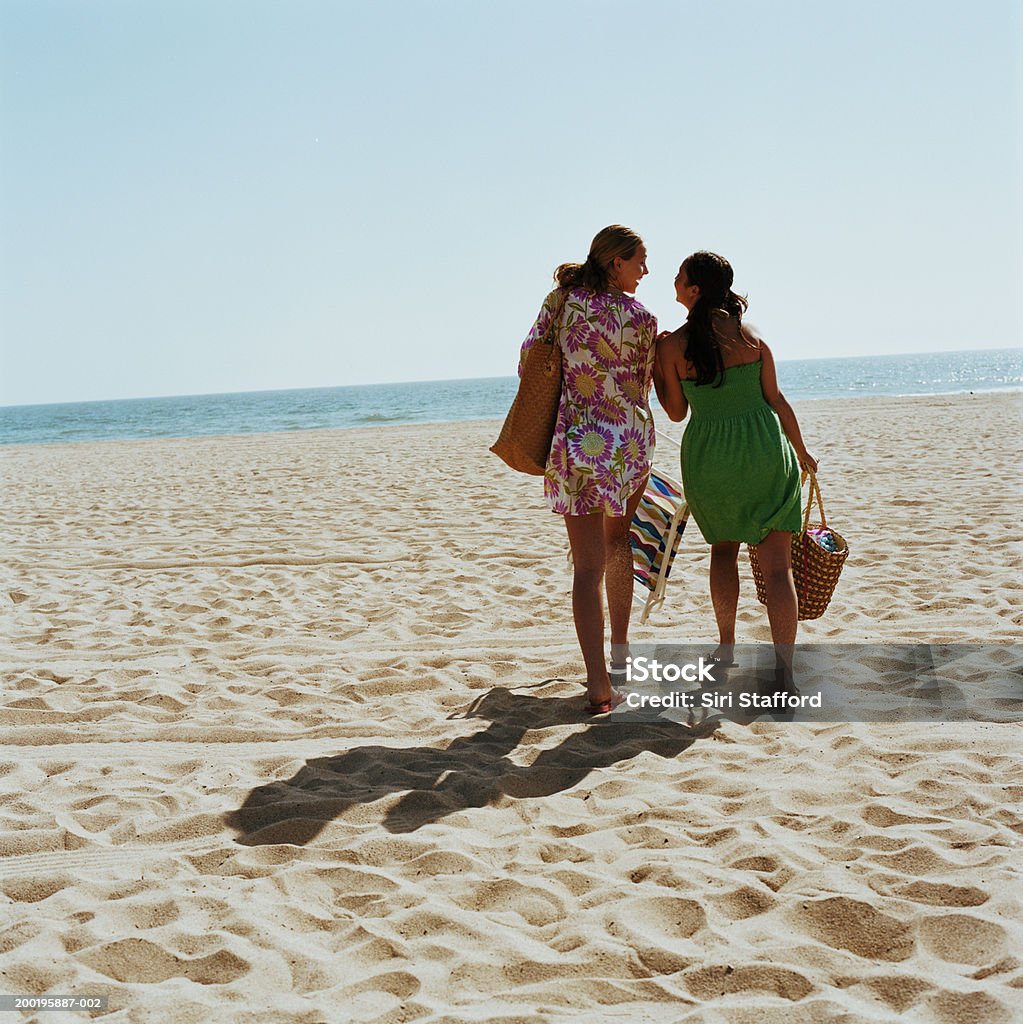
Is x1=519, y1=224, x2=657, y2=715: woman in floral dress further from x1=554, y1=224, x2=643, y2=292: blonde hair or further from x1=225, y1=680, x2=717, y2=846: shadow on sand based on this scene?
x1=225, y1=680, x2=717, y2=846: shadow on sand

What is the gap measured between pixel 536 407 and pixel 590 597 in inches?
30.7

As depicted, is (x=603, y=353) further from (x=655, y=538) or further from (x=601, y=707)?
(x=601, y=707)

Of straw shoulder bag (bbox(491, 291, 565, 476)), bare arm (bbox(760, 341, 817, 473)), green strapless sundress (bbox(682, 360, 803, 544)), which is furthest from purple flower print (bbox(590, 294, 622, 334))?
bare arm (bbox(760, 341, 817, 473))

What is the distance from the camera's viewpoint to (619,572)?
14.2ft

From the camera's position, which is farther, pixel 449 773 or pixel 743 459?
pixel 743 459

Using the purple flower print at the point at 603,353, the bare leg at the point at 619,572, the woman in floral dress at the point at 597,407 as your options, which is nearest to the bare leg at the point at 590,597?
the woman in floral dress at the point at 597,407

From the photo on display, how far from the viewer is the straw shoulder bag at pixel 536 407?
3949 mm

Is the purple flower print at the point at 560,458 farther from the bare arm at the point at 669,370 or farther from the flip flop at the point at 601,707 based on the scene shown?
the flip flop at the point at 601,707

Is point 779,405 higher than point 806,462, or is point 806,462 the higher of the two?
point 779,405

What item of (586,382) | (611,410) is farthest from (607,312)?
(611,410)

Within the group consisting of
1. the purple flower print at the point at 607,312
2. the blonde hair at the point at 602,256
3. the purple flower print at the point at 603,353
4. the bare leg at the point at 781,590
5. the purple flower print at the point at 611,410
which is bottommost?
the bare leg at the point at 781,590

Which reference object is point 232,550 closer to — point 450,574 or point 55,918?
point 450,574

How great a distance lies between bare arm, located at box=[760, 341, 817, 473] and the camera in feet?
13.0

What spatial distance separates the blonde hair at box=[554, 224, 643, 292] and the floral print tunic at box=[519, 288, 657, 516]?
0.04 metres
